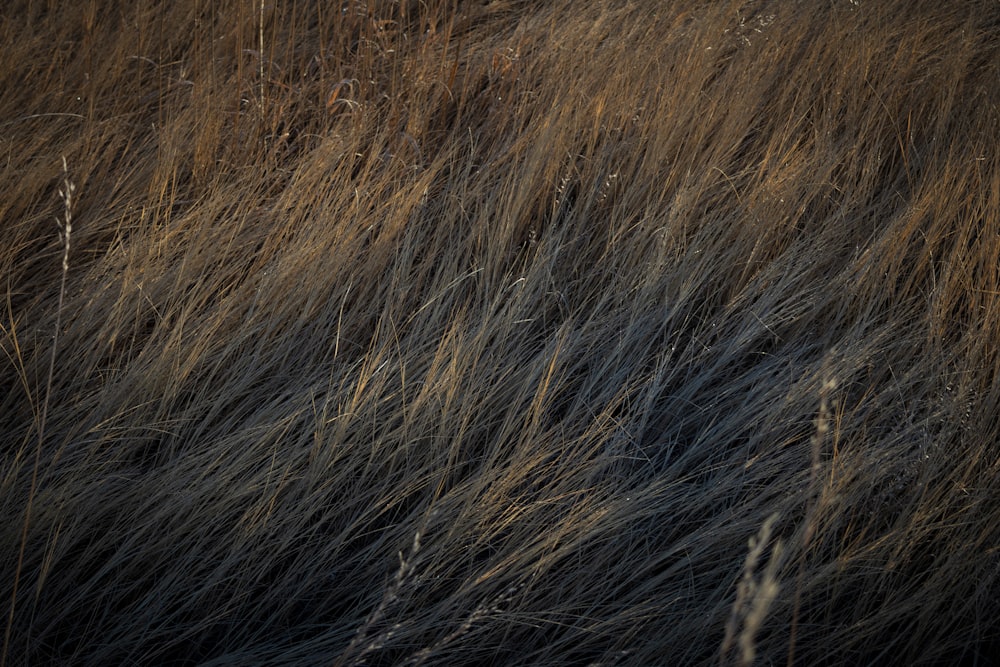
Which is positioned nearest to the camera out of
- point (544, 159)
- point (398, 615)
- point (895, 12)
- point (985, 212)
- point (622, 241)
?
point (398, 615)

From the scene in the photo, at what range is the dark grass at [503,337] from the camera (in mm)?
1284

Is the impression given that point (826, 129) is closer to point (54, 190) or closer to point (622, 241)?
point (622, 241)

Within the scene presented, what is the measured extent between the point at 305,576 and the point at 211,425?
1.49 feet

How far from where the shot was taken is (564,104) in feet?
7.34

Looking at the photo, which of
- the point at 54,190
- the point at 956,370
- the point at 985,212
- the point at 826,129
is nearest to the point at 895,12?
the point at 826,129

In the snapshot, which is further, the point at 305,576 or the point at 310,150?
the point at 310,150

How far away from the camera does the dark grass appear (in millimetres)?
1284

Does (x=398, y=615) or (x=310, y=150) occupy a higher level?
(x=310, y=150)

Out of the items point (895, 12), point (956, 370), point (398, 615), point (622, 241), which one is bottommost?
point (398, 615)

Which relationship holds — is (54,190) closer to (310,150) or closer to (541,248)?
(310,150)

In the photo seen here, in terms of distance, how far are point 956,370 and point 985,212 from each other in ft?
1.99

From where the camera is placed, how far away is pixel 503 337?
1653 mm

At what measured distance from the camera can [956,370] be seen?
1.52 metres

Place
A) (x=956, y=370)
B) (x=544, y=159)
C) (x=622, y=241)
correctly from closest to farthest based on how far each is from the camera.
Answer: (x=956, y=370) < (x=622, y=241) < (x=544, y=159)
